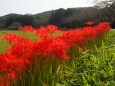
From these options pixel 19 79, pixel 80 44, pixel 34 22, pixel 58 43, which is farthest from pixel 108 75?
pixel 34 22

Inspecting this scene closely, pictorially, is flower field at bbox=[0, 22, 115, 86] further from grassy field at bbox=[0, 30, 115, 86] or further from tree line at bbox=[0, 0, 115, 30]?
tree line at bbox=[0, 0, 115, 30]

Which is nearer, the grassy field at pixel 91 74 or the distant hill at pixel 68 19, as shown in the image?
the grassy field at pixel 91 74

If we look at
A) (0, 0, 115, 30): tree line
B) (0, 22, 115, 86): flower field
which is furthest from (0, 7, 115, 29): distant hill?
(0, 22, 115, 86): flower field

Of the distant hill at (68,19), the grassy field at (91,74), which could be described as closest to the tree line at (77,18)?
the distant hill at (68,19)

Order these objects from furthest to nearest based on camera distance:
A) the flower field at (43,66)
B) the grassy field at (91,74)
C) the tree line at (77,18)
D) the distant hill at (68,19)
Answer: the distant hill at (68,19), the tree line at (77,18), the grassy field at (91,74), the flower field at (43,66)

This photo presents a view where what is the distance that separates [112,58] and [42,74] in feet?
8.33

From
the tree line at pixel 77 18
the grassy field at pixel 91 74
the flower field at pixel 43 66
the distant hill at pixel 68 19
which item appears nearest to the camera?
the flower field at pixel 43 66

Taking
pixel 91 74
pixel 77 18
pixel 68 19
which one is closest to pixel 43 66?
pixel 91 74

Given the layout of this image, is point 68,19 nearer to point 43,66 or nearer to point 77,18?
point 77,18

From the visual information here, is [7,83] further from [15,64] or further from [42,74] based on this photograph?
[42,74]

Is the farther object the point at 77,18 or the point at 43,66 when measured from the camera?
the point at 77,18

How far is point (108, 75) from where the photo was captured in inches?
304

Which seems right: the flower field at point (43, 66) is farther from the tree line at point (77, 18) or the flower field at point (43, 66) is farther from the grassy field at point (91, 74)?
the tree line at point (77, 18)

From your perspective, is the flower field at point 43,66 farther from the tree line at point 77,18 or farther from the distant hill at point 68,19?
the distant hill at point 68,19
